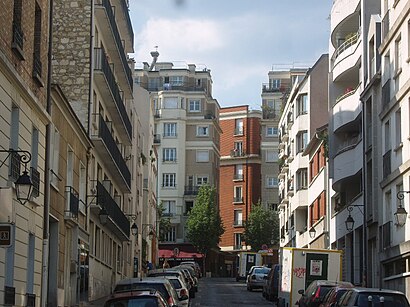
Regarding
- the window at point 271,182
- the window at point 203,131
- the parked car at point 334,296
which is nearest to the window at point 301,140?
the parked car at point 334,296

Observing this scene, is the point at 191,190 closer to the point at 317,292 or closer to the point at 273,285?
the point at 273,285

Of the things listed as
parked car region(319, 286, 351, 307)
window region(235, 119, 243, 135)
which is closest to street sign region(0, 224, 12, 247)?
parked car region(319, 286, 351, 307)

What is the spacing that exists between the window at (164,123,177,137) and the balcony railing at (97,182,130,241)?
168 feet

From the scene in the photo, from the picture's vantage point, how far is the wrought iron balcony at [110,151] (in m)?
37.7

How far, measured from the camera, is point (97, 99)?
3909cm

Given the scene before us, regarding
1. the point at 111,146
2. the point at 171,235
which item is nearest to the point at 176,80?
the point at 171,235

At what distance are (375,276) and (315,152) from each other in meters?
21.8

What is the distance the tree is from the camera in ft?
317

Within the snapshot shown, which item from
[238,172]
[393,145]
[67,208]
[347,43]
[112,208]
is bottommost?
[67,208]

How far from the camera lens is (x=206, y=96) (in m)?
105

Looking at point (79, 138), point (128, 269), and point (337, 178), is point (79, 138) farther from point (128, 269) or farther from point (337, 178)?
point (128, 269)

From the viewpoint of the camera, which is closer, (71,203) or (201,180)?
(71,203)

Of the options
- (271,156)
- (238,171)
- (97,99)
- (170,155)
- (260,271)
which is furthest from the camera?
(238,171)

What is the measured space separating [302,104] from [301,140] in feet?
8.57
